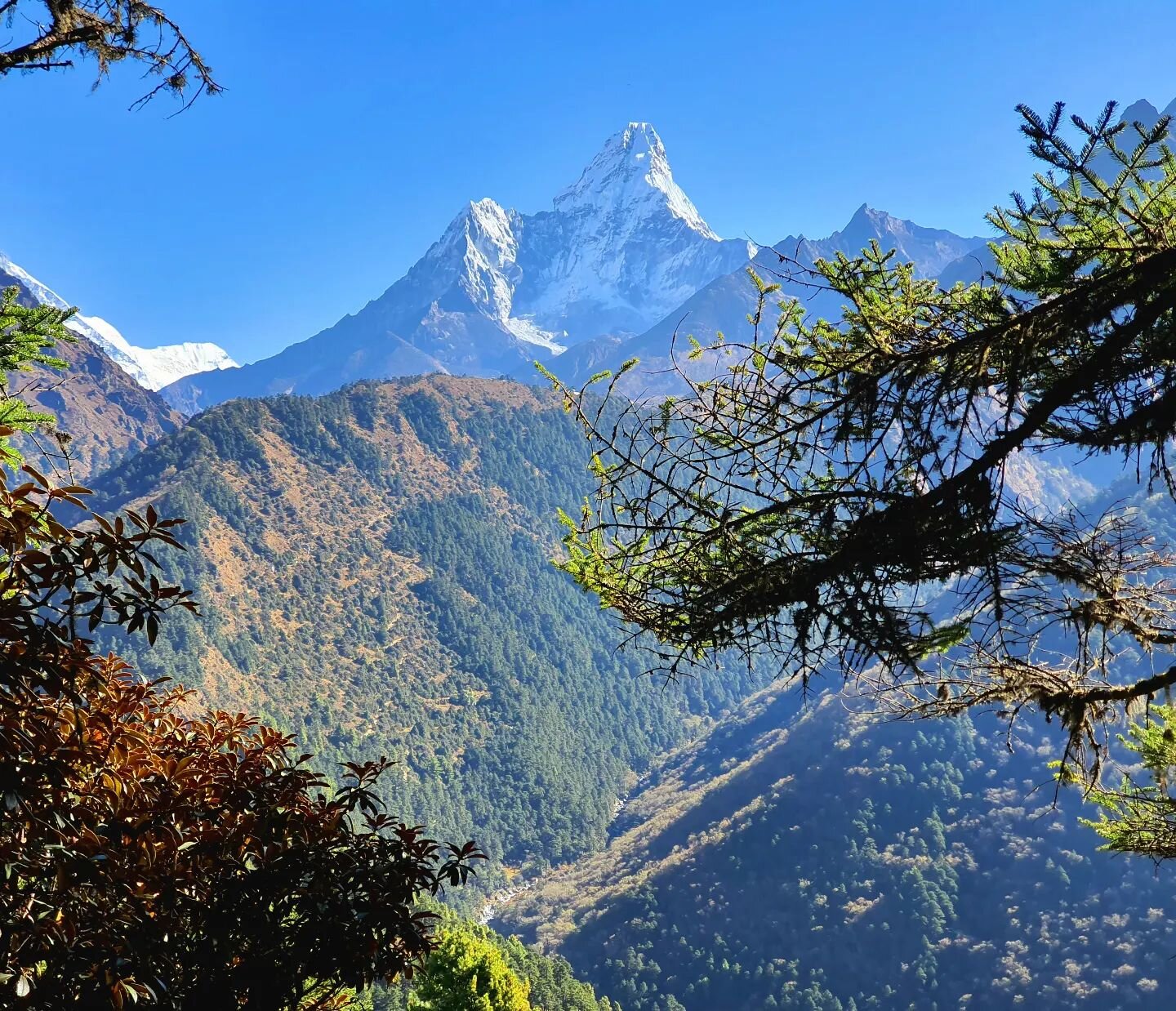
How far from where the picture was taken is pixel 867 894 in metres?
94.6

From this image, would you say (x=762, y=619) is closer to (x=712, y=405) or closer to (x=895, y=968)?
(x=712, y=405)

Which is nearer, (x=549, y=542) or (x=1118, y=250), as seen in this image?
(x=1118, y=250)

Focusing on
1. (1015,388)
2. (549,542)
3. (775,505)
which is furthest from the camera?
(549,542)

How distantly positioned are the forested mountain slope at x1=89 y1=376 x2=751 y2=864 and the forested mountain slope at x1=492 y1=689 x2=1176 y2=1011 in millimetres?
21780

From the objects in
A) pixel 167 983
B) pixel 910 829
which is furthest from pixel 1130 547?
pixel 910 829

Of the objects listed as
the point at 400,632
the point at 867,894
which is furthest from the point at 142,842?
the point at 400,632

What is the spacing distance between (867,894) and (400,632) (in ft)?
315

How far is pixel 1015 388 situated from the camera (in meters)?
3.69

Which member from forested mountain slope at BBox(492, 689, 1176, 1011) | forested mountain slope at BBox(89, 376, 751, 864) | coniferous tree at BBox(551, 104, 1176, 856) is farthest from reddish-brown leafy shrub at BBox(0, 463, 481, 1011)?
forested mountain slope at BBox(89, 376, 751, 864)

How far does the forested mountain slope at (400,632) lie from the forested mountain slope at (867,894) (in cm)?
2178

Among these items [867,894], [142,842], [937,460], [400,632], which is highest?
[400,632]

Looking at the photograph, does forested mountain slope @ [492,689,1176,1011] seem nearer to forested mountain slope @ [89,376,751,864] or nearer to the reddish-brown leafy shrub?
forested mountain slope @ [89,376,751,864]

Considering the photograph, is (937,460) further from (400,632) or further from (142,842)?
(400,632)

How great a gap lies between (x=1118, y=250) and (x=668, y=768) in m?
164
